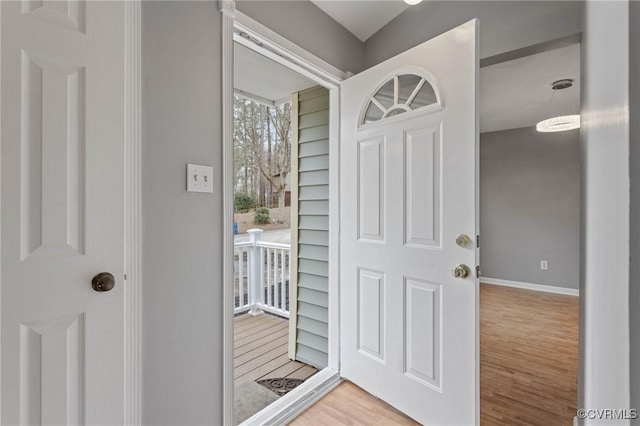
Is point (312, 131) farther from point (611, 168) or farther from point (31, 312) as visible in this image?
point (611, 168)

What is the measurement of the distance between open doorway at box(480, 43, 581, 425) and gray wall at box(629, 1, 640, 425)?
1927mm

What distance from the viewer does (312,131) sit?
2535 mm

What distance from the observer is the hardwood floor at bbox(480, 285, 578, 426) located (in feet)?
5.84

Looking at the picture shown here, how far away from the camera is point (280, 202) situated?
12.1ft

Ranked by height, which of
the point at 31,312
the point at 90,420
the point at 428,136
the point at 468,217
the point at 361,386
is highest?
the point at 428,136

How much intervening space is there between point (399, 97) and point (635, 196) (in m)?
1.69

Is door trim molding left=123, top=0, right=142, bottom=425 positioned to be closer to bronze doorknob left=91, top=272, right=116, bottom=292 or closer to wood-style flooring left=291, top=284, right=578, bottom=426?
bronze doorknob left=91, top=272, right=116, bottom=292

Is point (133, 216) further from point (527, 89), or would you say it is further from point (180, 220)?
point (527, 89)

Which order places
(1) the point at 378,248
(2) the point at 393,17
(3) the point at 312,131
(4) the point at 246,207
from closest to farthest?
(1) the point at 378,248 → (2) the point at 393,17 → (3) the point at 312,131 → (4) the point at 246,207

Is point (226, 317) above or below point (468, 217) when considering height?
below

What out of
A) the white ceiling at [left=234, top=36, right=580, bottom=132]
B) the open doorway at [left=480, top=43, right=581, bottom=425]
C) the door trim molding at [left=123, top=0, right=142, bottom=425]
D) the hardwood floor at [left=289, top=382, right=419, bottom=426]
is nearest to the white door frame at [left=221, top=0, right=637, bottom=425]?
the hardwood floor at [left=289, top=382, right=419, bottom=426]

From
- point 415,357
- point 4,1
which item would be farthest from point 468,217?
point 4,1

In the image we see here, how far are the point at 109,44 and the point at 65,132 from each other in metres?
0.35

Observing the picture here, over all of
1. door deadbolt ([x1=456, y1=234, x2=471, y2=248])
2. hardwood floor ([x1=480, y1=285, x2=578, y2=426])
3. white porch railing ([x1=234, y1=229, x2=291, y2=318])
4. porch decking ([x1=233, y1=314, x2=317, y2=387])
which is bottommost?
porch decking ([x1=233, y1=314, x2=317, y2=387])
